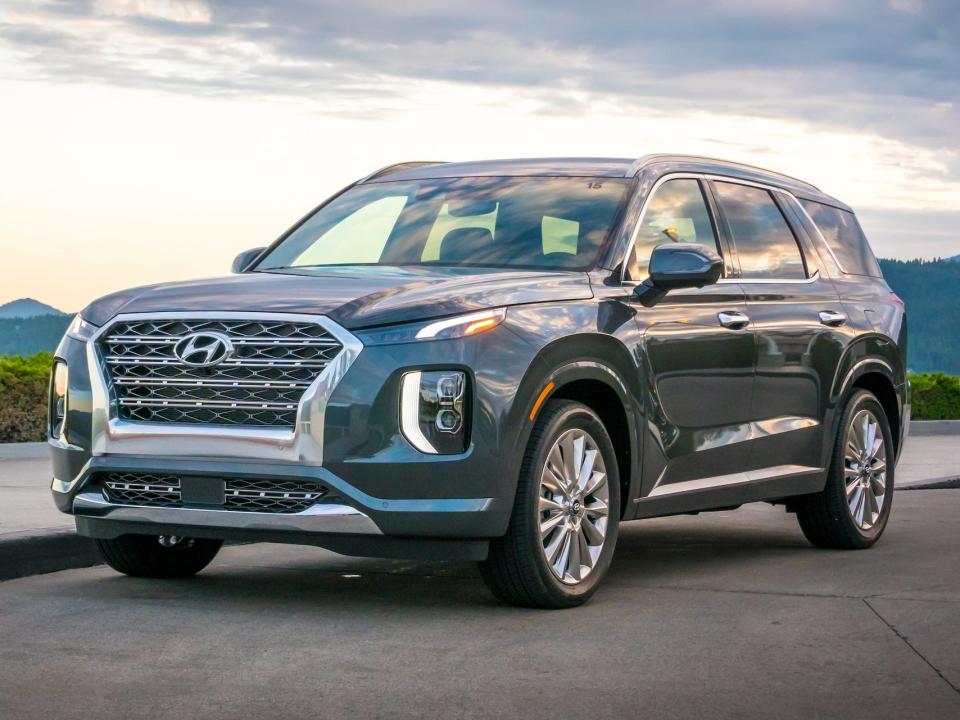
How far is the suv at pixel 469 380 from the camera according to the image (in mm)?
6770

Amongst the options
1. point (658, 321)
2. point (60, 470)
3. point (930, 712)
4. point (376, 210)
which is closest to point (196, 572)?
point (60, 470)

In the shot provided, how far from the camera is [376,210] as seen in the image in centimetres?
898

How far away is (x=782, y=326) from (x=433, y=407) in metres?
2.90

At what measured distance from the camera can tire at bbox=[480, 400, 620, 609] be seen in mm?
7051

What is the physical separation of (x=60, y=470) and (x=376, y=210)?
2.36 meters

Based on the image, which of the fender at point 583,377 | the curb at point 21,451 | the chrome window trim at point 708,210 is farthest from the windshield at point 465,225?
the curb at point 21,451

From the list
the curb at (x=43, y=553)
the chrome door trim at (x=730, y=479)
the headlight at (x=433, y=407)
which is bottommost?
the curb at (x=43, y=553)

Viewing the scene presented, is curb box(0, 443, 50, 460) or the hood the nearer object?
the hood

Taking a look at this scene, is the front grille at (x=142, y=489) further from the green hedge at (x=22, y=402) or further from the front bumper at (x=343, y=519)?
the green hedge at (x=22, y=402)

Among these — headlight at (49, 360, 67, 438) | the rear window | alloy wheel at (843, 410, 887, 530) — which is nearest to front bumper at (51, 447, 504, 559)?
headlight at (49, 360, 67, 438)

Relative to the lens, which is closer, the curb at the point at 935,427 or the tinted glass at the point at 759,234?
the tinted glass at the point at 759,234

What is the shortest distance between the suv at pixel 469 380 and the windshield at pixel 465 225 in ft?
0.05

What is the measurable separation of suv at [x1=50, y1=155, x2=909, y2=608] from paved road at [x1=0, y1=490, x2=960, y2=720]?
1.20 feet

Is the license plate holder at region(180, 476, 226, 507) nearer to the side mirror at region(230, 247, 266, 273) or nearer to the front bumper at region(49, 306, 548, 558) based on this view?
the front bumper at region(49, 306, 548, 558)
